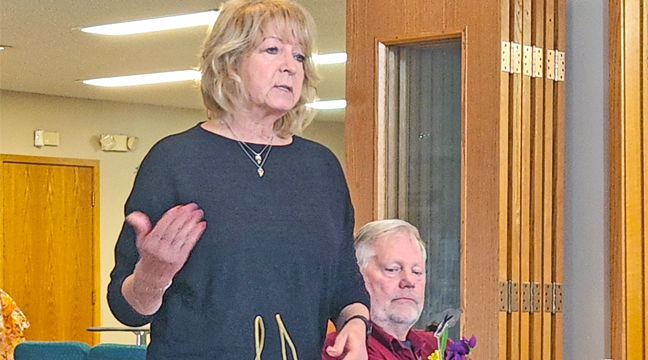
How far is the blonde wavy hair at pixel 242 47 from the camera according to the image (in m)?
1.52

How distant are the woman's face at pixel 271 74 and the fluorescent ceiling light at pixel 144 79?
252 inches

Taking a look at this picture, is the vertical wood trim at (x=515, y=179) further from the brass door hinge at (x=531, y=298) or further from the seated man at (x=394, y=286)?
the seated man at (x=394, y=286)

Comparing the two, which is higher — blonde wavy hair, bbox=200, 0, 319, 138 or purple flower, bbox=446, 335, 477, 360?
blonde wavy hair, bbox=200, 0, 319, 138

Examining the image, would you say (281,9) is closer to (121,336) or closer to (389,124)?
(389,124)

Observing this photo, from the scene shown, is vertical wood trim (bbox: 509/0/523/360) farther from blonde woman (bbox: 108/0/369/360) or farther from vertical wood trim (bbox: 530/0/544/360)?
blonde woman (bbox: 108/0/369/360)

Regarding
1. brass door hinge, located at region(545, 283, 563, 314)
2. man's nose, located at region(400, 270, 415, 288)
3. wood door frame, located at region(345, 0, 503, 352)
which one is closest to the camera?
man's nose, located at region(400, 270, 415, 288)

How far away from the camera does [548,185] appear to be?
9.84 feet

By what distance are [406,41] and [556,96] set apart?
510 mm

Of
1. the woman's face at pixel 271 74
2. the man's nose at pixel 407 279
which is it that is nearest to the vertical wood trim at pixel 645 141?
the man's nose at pixel 407 279

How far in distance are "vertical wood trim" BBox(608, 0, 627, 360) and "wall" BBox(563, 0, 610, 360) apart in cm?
3

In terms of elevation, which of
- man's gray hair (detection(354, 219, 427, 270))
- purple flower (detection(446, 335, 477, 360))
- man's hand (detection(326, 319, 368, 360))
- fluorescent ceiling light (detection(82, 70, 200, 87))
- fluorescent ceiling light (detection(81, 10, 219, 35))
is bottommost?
purple flower (detection(446, 335, 477, 360))

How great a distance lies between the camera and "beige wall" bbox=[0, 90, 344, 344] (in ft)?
29.6

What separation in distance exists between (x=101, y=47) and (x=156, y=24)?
37.0 inches

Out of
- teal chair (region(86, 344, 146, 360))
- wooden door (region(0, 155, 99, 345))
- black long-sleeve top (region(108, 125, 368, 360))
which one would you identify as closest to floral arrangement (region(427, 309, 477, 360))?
black long-sleeve top (region(108, 125, 368, 360))
